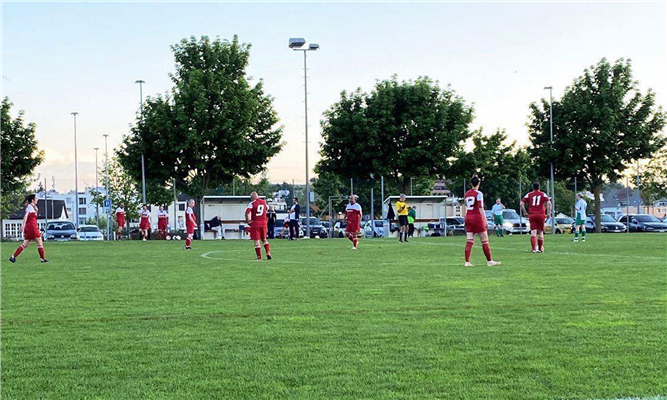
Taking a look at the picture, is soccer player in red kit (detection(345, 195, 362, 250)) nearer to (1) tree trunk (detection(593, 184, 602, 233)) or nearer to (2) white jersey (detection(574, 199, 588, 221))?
(2) white jersey (detection(574, 199, 588, 221))

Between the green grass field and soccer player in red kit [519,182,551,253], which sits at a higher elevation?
soccer player in red kit [519,182,551,253]

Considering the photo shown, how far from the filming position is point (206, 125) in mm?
46375

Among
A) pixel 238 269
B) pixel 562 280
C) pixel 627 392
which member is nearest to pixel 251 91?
pixel 238 269

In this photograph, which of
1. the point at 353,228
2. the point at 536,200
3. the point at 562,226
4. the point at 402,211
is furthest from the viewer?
the point at 562,226

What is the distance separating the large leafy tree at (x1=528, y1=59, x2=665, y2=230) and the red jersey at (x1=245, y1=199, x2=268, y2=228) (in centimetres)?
3430

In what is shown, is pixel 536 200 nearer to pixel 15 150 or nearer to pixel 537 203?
pixel 537 203

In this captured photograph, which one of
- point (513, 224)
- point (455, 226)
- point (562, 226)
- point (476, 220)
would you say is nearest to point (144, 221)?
point (455, 226)

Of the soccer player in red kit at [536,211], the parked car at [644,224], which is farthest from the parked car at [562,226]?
the soccer player in red kit at [536,211]

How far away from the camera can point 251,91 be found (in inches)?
1889

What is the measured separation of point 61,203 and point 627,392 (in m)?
146

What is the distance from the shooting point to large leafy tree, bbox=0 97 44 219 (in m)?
48.2

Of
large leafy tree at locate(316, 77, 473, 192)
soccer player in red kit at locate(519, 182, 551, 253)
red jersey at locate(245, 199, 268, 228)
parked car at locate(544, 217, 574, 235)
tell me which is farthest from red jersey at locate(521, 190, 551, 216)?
parked car at locate(544, 217, 574, 235)

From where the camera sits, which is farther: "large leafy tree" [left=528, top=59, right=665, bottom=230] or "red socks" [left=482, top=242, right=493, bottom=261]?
"large leafy tree" [left=528, top=59, right=665, bottom=230]

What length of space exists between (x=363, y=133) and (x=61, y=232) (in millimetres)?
19492
